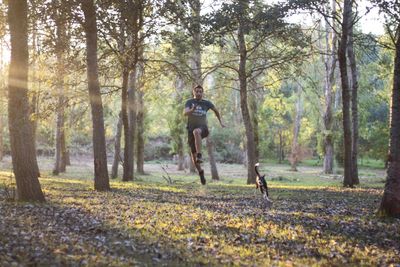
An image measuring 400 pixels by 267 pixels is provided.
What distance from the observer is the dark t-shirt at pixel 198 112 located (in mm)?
12914

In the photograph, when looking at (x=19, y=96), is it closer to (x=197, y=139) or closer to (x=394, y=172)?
(x=197, y=139)

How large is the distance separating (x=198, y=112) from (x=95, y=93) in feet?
17.0

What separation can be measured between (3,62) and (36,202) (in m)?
34.9

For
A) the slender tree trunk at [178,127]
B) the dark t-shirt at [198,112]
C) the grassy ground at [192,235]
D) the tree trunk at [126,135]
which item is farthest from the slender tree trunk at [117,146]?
the grassy ground at [192,235]

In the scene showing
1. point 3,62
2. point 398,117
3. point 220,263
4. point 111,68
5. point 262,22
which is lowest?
point 220,263

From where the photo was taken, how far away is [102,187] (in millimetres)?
16969

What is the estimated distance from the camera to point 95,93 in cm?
1658

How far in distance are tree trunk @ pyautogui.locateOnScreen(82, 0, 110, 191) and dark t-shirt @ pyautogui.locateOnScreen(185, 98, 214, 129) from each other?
482cm

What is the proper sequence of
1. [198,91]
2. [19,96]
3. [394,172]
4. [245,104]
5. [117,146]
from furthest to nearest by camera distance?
[117,146]
[245,104]
[198,91]
[19,96]
[394,172]

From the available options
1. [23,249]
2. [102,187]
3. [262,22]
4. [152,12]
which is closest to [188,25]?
[152,12]

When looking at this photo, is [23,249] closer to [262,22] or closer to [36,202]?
[36,202]

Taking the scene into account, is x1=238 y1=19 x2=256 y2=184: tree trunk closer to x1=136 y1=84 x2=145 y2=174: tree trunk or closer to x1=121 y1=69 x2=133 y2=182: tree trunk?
x1=121 y1=69 x2=133 y2=182: tree trunk

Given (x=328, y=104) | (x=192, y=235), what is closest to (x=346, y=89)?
(x=192, y=235)

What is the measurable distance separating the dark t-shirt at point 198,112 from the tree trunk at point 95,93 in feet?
15.8
